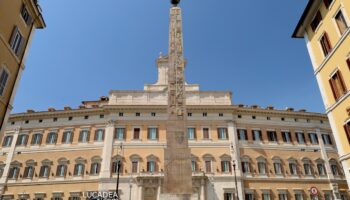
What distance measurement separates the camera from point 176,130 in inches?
501

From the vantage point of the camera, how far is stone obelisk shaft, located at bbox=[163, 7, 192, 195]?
458 inches

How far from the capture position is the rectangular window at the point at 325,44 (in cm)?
1327

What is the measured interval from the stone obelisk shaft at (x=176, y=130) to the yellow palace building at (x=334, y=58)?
24.1 ft

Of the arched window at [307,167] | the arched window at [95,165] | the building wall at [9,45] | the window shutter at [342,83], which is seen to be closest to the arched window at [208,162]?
the arched window at [307,167]

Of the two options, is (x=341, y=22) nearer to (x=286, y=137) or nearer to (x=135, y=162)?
(x=286, y=137)

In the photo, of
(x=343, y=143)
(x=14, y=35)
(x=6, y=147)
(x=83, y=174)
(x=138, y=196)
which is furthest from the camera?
(x=6, y=147)

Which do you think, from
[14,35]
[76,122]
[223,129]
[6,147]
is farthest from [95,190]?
[14,35]

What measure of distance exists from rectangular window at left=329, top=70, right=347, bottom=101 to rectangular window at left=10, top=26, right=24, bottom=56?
16173mm

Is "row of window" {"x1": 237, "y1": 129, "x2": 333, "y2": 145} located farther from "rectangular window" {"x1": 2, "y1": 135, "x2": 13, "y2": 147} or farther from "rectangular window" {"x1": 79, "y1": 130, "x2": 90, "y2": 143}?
"rectangular window" {"x1": 2, "y1": 135, "x2": 13, "y2": 147}

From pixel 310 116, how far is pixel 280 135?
4.94 metres

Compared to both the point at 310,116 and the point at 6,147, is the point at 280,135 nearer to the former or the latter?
the point at 310,116

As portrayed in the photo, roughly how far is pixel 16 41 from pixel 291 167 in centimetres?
2629

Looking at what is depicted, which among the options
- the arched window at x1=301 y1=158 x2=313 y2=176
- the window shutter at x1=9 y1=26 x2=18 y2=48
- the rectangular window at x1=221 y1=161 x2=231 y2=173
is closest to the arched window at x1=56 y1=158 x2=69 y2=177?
the rectangular window at x1=221 y1=161 x2=231 y2=173

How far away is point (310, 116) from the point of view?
98.2 ft
